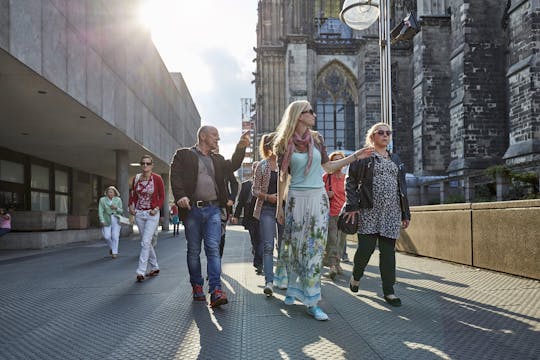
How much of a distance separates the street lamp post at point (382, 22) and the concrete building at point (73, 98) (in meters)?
6.65

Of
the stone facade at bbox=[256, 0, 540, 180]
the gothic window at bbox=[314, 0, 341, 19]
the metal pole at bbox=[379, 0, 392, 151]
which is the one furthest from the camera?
the gothic window at bbox=[314, 0, 341, 19]

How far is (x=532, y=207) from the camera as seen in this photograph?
606 cm

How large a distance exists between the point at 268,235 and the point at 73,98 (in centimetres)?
811

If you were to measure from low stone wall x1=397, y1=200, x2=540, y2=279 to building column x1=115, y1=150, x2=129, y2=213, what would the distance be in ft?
48.3

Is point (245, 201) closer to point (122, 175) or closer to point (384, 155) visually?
point (384, 155)

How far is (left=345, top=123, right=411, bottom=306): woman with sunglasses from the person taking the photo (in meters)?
4.99

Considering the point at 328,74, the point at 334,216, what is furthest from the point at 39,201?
the point at 328,74

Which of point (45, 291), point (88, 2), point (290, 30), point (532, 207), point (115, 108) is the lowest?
point (45, 291)

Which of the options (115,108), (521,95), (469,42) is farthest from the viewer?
(469,42)

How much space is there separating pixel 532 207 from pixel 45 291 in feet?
20.4

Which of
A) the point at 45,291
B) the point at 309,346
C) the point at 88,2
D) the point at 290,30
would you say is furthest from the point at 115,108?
the point at 290,30

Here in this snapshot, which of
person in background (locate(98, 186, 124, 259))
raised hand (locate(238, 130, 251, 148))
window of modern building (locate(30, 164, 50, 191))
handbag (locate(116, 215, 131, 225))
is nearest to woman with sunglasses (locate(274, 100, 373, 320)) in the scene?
raised hand (locate(238, 130, 251, 148))

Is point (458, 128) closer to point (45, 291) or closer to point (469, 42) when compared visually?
point (469, 42)

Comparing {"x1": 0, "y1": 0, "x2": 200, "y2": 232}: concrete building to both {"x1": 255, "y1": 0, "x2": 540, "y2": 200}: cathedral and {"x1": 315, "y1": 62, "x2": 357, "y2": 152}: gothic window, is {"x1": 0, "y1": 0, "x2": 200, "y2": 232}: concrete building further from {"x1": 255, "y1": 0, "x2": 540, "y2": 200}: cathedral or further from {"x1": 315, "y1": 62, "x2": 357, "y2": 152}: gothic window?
{"x1": 315, "y1": 62, "x2": 357, "y2": 152}: gothic window
